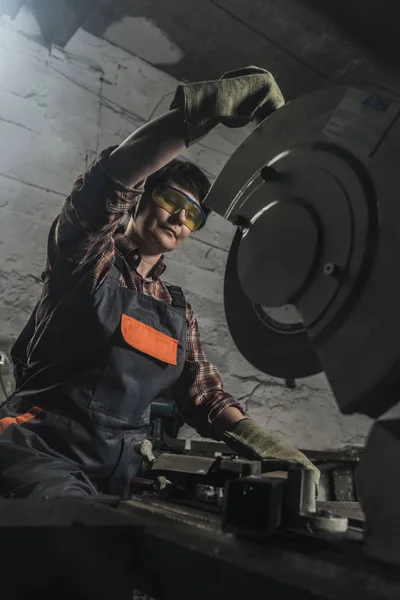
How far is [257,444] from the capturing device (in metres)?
1.70

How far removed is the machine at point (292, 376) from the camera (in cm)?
59

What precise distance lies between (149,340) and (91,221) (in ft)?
1.83

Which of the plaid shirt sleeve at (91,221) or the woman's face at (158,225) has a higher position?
the woman's face at (158,225)

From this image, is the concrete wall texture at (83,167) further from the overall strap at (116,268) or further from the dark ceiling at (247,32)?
the overall strap at (116,268)

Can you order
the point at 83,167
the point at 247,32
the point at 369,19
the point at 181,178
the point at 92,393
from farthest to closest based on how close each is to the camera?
the point at 247,32
the point at 83,167
the point at 369,19
the point at 181,178
the point at 92,393

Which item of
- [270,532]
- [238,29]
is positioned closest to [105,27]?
[238,29]

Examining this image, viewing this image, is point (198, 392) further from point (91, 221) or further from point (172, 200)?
point (91, 221)

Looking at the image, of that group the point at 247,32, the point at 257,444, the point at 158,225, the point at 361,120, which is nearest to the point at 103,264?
the point at 158,225

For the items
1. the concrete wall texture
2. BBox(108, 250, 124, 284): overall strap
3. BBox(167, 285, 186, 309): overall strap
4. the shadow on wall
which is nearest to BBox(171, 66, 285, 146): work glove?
BBox(108, 250, 124, 284): overall strap

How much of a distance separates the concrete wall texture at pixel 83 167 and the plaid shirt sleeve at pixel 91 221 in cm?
73

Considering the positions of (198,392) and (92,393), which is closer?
(92,393)

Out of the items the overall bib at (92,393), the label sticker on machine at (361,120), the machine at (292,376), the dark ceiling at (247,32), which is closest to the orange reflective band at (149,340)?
the overall bib at (92,393)

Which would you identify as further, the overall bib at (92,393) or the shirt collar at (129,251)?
the shirt collar at (129,251)

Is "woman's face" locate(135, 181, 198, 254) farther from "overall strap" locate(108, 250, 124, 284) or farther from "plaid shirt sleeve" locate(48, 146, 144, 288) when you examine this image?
"plaid shirt sleeve" locate(48, 146, 144, 288)
